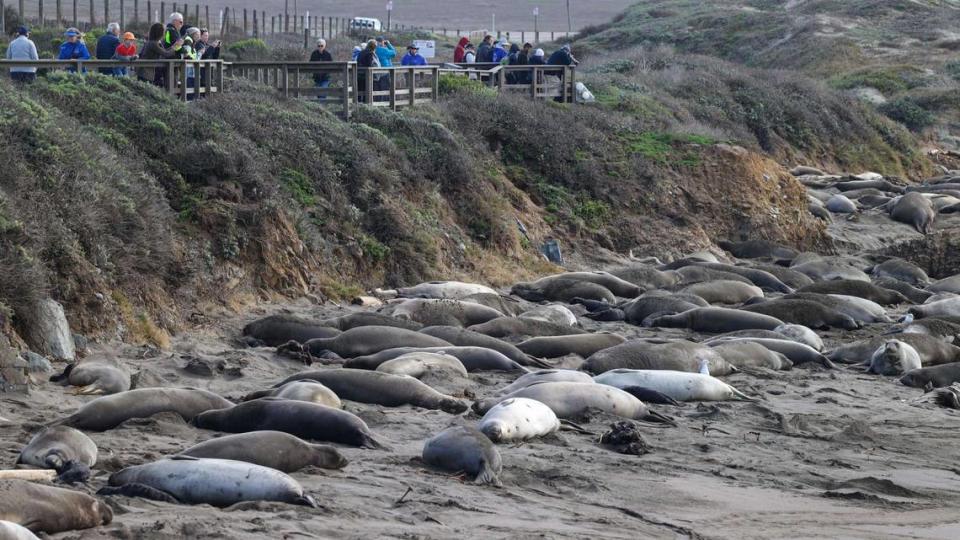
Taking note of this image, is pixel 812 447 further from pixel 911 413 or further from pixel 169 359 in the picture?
pixel 169 359

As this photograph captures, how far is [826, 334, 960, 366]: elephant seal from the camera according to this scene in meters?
13.4

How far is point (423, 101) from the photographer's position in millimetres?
22641

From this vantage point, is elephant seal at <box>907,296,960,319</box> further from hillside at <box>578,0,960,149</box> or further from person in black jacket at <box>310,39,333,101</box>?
hillside at <box>578,0,960,149</box>

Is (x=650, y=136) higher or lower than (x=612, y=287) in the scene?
higher

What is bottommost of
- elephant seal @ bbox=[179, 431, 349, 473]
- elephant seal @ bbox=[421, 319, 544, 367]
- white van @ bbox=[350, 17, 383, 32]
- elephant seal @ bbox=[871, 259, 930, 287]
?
elephant seal @ bbox=[871, 259, 930, 287]

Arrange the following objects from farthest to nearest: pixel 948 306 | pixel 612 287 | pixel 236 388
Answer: pixel 612 287 < pixel 948 306 < pixel 236 388

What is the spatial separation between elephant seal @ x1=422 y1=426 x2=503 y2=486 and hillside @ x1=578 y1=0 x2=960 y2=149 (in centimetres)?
3578

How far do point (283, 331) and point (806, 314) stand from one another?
21.5 ft

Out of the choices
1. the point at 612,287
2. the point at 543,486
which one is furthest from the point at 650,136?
the point at 543,486

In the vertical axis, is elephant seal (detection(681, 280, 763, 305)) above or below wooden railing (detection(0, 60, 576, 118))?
below

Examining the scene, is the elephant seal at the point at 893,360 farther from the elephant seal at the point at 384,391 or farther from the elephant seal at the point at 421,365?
the elephant seal at the point at 384,391

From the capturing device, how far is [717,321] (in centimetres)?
1484

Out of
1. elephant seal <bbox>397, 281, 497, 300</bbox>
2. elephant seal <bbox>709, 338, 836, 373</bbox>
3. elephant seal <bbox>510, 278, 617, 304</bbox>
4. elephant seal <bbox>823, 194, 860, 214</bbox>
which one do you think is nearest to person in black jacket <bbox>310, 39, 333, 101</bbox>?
elephant seal <bbox>510, 278, 617, 304</bbox>

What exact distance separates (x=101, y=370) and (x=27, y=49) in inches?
352
